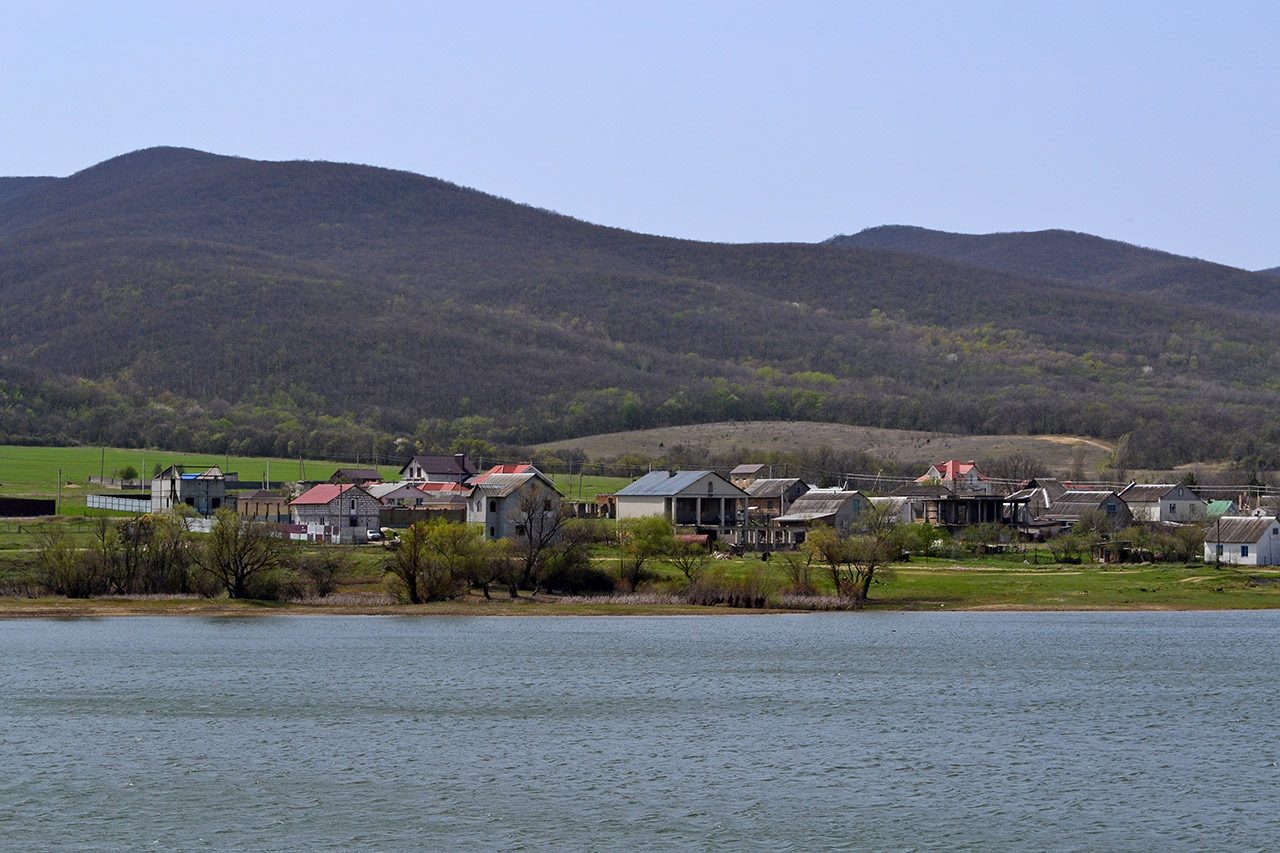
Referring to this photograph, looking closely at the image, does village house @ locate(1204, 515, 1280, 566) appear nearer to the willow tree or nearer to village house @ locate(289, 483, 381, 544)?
the willow tree

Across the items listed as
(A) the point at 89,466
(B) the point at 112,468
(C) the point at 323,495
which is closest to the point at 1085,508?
(C) the point at 323,495

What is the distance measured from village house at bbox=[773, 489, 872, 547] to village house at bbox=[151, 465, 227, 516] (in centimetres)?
3666

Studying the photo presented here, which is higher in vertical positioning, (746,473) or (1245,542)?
(746,473)

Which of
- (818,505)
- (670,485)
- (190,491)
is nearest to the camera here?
(818,505)

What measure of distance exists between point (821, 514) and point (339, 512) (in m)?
28.2

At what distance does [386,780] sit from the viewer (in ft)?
99.1

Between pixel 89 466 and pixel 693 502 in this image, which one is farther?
pixel 89 466

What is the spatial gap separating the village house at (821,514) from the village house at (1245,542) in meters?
19.7

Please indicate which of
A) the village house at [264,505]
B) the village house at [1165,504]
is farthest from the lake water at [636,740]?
the village house at [1165,504]

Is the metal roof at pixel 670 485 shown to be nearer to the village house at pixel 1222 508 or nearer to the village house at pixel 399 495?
the village house at pixel 399 495

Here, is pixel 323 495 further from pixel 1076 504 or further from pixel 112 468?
pixel 112 468

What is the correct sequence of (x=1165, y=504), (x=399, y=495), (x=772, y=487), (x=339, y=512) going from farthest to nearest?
1. (x=772, y=487)
2. (x=399, y=495)
3. (x=1165, y=504)
4. (x=339, y=512)

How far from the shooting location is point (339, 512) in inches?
3514

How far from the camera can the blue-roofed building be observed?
313 feet
